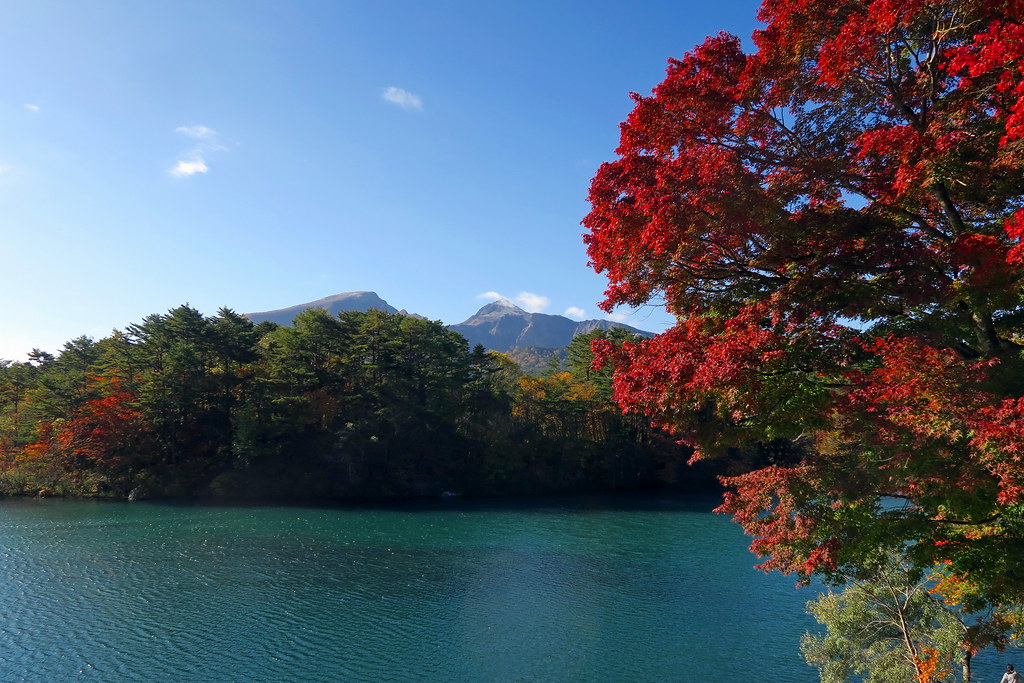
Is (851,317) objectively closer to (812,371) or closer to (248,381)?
(812,371)

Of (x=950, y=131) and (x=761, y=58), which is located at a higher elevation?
(x=761, y=58)

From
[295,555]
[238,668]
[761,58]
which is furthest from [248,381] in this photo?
[761,58]

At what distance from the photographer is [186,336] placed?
5047 cm

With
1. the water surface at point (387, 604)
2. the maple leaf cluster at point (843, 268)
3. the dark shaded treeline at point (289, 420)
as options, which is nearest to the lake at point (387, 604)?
the water surface at point (387, 604)

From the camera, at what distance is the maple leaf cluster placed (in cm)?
592

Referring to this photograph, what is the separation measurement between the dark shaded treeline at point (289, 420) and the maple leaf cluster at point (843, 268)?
4525cm

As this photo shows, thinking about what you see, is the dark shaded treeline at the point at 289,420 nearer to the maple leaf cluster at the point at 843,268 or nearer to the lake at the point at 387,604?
the lake at the point at 387,604

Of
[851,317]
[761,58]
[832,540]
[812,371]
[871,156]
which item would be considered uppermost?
[761,58]

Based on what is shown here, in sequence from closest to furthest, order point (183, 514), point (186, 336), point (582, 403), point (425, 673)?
point (425, 673), point (183, 514), point (186, 336), point (582, 403)

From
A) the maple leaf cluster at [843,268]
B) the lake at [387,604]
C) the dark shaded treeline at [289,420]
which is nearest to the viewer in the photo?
the maple leaf cluster at [843,268]

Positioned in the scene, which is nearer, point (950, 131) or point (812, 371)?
point (950, 131)

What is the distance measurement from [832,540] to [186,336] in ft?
180

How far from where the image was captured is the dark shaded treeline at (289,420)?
48.6 m

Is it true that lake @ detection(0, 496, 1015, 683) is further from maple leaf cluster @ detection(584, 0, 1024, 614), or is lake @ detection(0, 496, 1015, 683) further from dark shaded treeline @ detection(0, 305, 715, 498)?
dark shaded treeline @ detection(0, 305, 715, 498)
